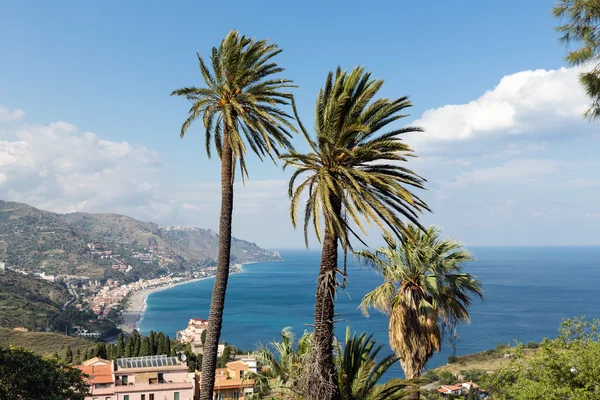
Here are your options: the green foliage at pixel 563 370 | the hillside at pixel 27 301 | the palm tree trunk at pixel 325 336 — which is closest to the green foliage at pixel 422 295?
the green foliage at pixel 563 370

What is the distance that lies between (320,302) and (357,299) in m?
143

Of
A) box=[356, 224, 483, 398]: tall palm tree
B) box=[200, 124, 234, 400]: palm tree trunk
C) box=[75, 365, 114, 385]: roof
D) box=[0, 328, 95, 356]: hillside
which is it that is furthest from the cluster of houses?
box=[0, 328, 95, 356]: hillside

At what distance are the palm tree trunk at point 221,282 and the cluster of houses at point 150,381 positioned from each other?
23565 millimetres

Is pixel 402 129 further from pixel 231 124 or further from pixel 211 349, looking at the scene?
pixel 211 349

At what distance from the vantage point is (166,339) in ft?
218

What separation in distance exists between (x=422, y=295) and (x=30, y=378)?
17.1m

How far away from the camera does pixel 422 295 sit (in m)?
11.3

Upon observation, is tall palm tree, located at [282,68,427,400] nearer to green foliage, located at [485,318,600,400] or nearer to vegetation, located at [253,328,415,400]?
vegetation, located at [253,328,415,400]

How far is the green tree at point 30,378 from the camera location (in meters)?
18.8

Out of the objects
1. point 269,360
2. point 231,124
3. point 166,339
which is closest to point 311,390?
point 269,360

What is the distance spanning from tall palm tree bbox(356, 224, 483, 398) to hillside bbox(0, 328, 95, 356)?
8482 cm

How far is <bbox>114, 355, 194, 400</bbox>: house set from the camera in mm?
38000

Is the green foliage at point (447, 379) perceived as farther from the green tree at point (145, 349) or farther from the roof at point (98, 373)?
the green tree at point (145, 349)

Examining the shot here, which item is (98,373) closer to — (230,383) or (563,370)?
(230,383)
